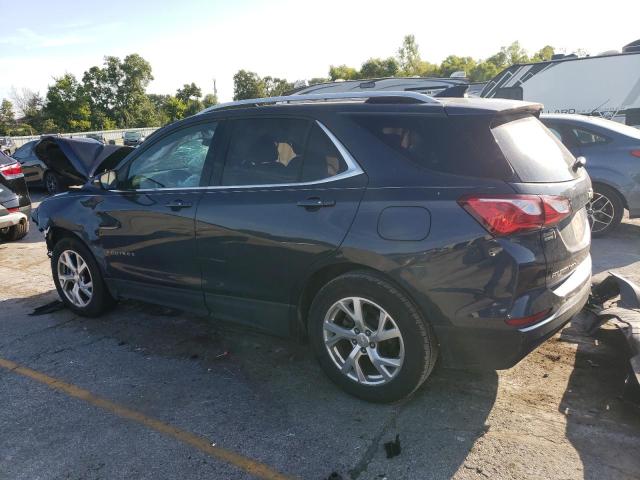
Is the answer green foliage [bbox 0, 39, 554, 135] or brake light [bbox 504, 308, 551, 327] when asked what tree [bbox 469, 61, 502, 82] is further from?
brake light [bbox 504, 308, 551, 327]

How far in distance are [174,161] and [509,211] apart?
2.63 metres

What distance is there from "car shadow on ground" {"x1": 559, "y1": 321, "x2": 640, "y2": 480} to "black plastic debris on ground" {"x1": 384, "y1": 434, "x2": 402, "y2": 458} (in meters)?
0.90

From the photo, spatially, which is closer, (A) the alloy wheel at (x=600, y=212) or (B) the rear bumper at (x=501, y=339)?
(B) the rear bumper at (x=501, y=339)

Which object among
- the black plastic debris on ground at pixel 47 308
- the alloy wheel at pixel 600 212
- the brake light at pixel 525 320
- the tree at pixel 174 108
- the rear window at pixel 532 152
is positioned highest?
the tree at pixel 174 108

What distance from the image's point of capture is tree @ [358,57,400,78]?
7162 centimetres

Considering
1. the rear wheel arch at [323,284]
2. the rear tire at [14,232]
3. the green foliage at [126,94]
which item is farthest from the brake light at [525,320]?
the green foliage at [126,94]

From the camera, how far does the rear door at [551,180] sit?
2.70 metres

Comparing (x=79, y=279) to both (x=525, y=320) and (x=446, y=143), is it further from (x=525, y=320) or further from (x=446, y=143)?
(x=525, y=320)

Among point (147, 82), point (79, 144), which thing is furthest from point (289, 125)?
point (147, 82)

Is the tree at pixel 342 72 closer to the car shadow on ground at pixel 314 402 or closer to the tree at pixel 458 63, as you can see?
the tree at pixel 458 63

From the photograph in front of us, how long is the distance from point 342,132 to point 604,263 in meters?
4.14

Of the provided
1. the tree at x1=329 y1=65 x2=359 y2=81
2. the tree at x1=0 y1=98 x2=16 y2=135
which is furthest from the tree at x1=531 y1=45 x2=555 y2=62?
the tree at x1=0 y1=98 x2=16 y2=135

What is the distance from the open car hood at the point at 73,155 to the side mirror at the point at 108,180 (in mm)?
3981

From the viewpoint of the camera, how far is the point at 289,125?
339 centimetres
